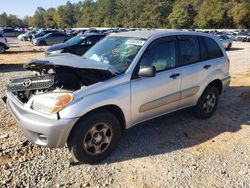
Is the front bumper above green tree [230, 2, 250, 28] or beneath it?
above

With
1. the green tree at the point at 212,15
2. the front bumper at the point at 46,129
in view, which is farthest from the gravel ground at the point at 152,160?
the green tree at the point at 212,15

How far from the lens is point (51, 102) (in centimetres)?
390

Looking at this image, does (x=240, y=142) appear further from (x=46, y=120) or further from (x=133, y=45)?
(x=46, y=120)

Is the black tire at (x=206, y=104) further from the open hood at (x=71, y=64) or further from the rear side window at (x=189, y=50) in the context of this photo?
the open hood at (x=71, y=64)

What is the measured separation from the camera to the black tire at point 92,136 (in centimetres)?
399

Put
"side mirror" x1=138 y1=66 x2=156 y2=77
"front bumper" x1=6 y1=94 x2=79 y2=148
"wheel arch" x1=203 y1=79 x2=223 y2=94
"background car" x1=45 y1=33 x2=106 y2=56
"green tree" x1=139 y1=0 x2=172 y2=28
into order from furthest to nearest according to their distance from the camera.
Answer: "green tree" x1=139 y1=0 x2=172 y2=28 → "background car" x1=45 y1=33 x2=106 y2=56 → "wheel arch" x1=203 y1=79 x2=223 y2=94 → "side mirror" x1=138 y1=66 x2=156 y2=77 → "front bumper" x1=6 y1=94 x2=79 y2=148

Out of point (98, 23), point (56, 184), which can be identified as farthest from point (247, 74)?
point (98, 23)

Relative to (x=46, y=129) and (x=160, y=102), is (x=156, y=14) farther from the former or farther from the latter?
(x=46, y=129)

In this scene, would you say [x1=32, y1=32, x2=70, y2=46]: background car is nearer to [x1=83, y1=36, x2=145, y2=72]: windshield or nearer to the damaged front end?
[x1=83, y1=36, x2=145, y2=72]: windshield

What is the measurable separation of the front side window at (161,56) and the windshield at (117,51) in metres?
0.18

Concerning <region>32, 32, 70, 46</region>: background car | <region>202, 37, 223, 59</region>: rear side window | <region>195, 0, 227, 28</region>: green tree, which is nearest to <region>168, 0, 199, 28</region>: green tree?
<region>195, 0, 227, 28</region>: green tree

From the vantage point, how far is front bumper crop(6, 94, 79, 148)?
3795 mm

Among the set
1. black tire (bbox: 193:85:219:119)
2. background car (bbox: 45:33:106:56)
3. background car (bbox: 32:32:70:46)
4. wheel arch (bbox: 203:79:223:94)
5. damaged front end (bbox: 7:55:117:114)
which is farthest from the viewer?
background car (bbox: 32:32:70:46)

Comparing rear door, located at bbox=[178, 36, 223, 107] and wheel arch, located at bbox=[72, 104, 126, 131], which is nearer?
wheel arch, located at bbox=[72, 104, 126, 131]
